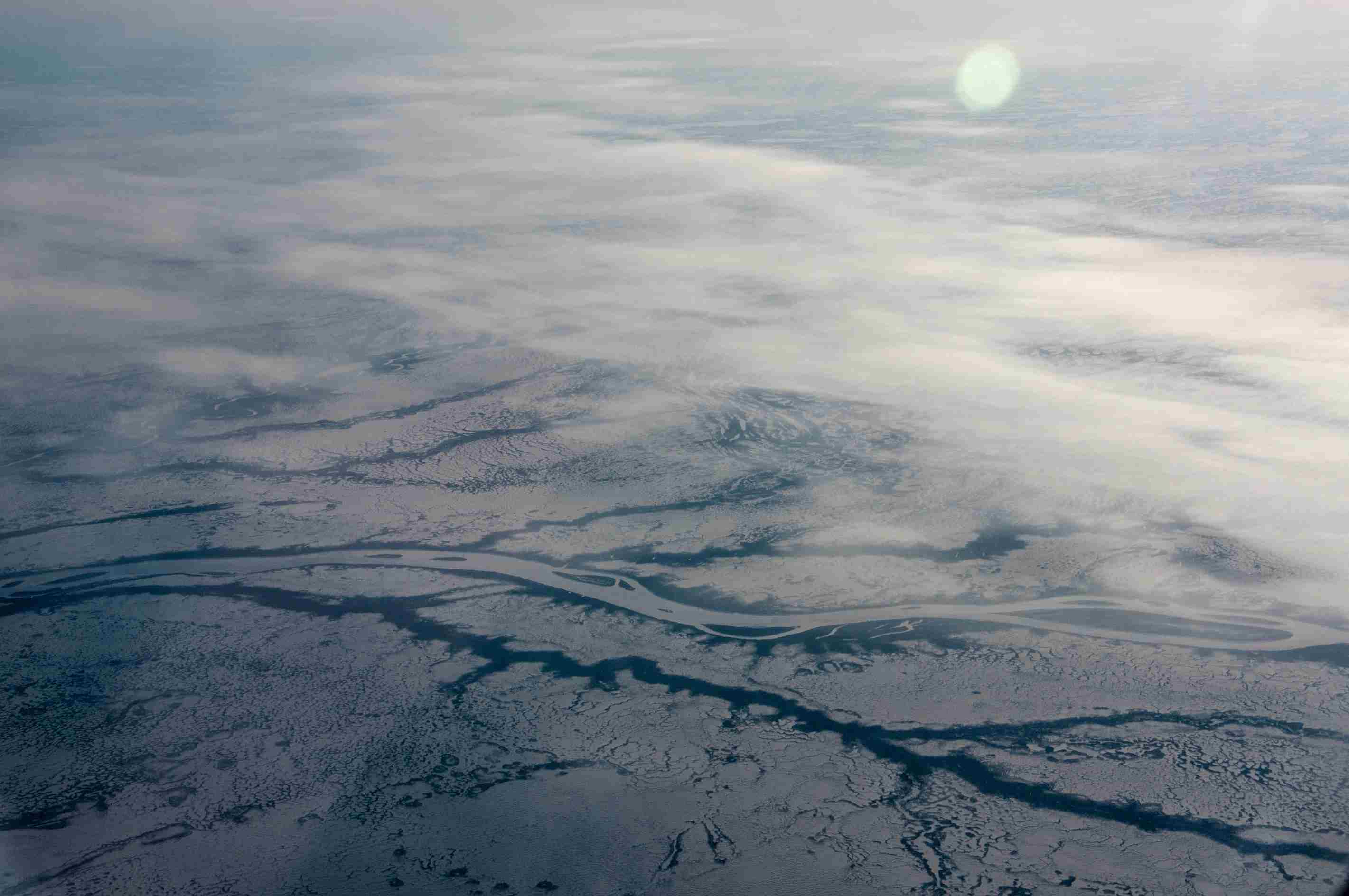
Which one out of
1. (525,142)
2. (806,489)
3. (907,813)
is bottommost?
(907,813)

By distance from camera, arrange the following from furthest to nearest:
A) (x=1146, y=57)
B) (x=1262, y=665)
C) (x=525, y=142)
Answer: (x=1146, y=57) → (x=525, y=142) → (x=1262, y=665)

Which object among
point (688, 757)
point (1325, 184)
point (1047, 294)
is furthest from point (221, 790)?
point (1325, 184)

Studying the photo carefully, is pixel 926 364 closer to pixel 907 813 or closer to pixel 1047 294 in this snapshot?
pixel 1047 294

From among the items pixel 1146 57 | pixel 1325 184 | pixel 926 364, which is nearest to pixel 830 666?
pixel 926 364

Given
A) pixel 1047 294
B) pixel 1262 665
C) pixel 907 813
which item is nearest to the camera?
pixel 907 813

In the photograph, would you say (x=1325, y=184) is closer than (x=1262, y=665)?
No

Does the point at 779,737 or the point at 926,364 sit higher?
the point at 926,364
